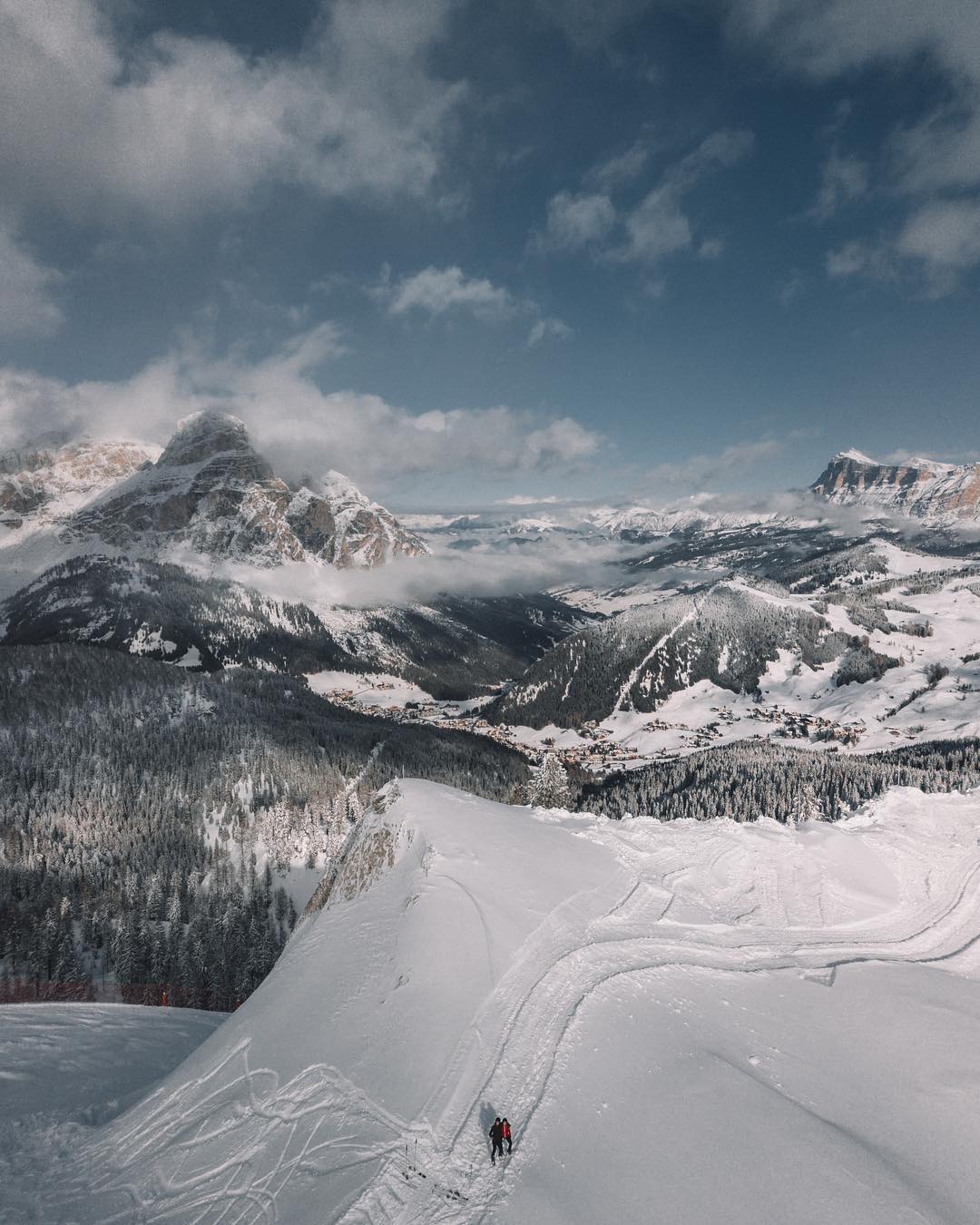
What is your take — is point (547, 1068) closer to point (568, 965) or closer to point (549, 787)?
point (568, 965)

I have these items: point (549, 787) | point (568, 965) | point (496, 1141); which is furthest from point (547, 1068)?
point (549, 787)

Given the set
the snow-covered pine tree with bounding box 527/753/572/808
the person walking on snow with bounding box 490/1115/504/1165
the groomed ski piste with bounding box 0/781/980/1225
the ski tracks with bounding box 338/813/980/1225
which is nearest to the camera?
the groomed ski piste with bounding box 0/781/980/1225

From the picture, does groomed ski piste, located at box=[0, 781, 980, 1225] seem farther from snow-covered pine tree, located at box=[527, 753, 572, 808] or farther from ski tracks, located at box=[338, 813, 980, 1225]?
snow-covered pine tree, located at box=[527, 753, 572, 808]

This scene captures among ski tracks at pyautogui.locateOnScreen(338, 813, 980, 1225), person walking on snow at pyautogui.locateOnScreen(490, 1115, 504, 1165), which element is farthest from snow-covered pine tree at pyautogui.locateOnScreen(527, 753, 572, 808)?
person walking on snow at pyautogui.locateOnScreen(490, 1115, 504, 1165)

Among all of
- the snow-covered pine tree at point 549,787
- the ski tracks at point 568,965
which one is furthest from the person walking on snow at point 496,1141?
the snow-covered pine tree at point 549,787

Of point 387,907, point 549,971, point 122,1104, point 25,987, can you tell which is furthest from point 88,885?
point 549,971

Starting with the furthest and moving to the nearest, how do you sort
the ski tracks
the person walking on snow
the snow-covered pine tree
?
the snow-covered pine tree, the person walking on snow, the ski tracks

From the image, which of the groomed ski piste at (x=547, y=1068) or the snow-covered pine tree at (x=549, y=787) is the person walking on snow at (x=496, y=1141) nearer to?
the groomed ski piste at (x=547, y=1068)
